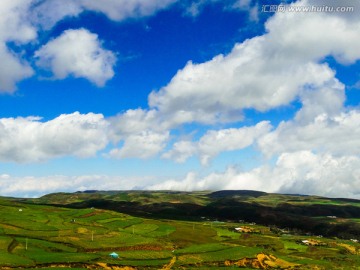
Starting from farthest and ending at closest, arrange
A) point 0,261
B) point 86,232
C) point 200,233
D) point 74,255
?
1. point 200,233
2. point 86,232
3. point 74,255
4. point 0,261

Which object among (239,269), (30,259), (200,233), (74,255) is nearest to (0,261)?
(30,259)

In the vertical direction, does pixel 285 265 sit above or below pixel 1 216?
below

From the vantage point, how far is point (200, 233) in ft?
587

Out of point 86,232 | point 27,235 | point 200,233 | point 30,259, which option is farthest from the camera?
point 200,233

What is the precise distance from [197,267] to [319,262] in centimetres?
4420

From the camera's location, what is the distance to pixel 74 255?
101375 mm

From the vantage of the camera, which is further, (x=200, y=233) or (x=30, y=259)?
(x=200, y=233)

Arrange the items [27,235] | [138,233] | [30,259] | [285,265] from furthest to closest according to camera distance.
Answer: [138,233]
[27,235]
[285,265]
[30,259]

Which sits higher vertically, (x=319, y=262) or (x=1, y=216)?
(x=1, y=216)

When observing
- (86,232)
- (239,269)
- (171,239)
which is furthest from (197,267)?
(86,232)

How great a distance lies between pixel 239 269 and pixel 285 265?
19.4 meters

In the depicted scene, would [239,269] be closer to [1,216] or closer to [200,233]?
[200,233]

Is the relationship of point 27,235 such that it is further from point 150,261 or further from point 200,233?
point 200,233

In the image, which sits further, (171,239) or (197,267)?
(171,239)
